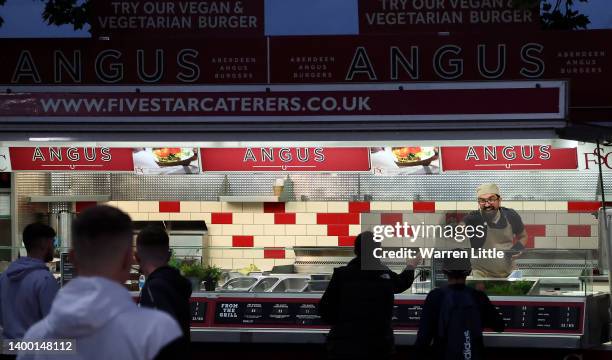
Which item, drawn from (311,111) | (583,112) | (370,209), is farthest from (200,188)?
(583,112)

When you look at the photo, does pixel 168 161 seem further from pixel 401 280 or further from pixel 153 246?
pixel 153 246

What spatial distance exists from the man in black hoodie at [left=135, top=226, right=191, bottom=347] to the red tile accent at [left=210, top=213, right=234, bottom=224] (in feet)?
17.2

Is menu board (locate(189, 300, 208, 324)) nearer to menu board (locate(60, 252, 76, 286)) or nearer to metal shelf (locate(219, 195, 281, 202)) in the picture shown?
menu board (locate(60, 252, 76, 286))

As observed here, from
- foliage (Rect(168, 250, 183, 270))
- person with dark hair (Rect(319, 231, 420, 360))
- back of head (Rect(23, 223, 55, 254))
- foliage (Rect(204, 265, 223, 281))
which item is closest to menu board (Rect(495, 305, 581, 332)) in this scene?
person with dark hair (Rect(319, 231, 420, 360))

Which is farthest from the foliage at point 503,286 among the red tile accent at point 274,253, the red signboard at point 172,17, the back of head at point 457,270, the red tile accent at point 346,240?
the red tile accent at point 346,240

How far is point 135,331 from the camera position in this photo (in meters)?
2.49

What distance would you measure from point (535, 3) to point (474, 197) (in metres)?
3.25

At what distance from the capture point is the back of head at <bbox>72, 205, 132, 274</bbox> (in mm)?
2600

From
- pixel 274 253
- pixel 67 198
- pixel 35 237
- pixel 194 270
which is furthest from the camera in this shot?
pixel 67 198

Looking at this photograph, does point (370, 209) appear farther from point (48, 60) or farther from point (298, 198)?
point (48, 60)

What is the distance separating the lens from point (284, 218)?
1021 cm

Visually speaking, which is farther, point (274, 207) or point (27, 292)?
point (274, 207)

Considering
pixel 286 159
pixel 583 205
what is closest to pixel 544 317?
pixel 583 205

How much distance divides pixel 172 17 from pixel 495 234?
3.02m
